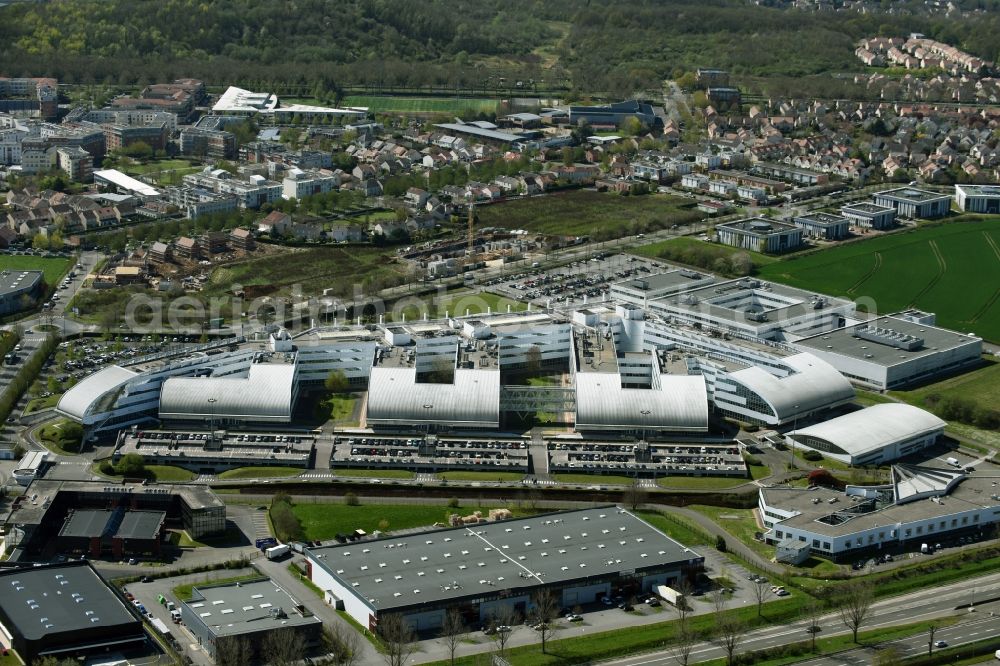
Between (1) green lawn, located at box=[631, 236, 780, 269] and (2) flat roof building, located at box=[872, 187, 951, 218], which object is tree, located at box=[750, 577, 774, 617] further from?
(2) flat roof building, located at box=[872, 187, 951, 218]

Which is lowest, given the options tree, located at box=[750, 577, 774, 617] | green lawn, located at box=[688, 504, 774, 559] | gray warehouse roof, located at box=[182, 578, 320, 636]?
tree, located at box=[750, 577, 774, 617]

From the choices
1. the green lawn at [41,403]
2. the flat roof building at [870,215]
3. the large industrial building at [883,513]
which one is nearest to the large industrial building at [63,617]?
the green lawn at [41,403]

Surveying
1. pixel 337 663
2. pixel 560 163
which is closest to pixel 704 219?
pixel 560 163

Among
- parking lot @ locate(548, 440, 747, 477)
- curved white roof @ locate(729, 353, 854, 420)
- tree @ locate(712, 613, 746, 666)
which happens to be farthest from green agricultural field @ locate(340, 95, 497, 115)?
tree @ locate(712, 613, 746, 666)

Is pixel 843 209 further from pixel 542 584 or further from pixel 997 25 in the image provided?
pixel 997 25

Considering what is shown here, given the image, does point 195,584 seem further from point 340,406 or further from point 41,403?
point 41,403

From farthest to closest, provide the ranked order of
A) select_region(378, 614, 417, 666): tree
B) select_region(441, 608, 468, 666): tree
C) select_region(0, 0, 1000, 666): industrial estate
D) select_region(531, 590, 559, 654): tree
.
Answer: select_region(0, 0, 1000, 666): industrial estate → select_region(531, 590, 559, 654): tree → select_region(441, 608, 468, 666): tree → select_region(378, 614, 417, 666): tree

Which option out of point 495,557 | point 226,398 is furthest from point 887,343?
point 226,398

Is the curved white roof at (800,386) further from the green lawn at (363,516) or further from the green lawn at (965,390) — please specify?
the green lawn at (363,516)
